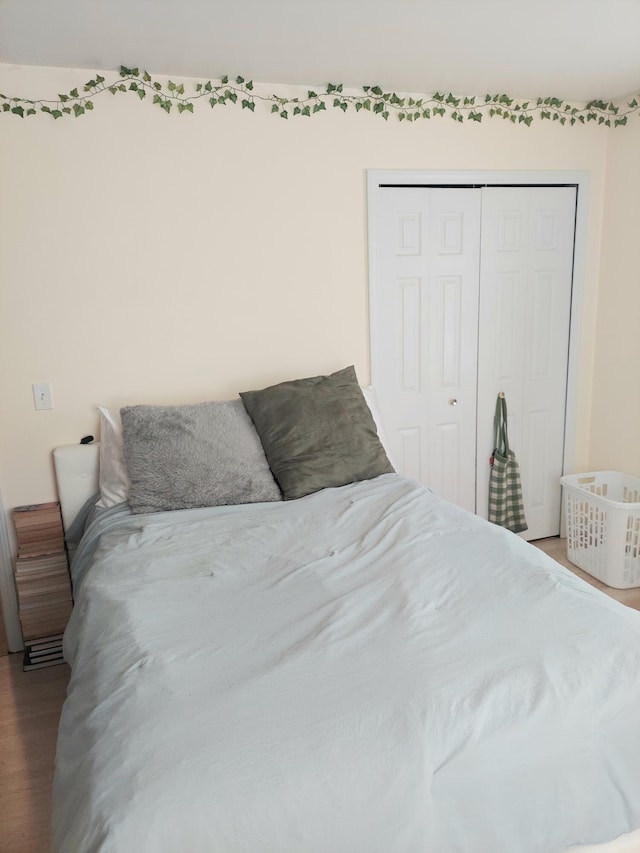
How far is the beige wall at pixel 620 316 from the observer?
3.33 m

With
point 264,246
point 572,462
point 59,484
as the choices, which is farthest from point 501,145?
point 59,484

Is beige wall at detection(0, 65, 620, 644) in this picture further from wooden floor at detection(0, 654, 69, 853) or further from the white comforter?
the white comforter

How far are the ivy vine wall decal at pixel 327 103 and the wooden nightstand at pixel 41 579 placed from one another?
1623mm

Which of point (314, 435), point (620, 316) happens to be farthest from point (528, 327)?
point (314, 435)

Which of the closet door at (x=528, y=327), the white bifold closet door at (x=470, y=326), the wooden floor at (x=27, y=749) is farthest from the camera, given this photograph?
the closet door at (x=528, y=327)

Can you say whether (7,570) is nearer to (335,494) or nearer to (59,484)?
(59,484)

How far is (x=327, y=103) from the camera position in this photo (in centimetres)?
294

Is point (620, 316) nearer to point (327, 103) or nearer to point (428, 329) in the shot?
point (428, 329)

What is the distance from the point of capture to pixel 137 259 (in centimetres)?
279

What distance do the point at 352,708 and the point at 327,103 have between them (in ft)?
8.54

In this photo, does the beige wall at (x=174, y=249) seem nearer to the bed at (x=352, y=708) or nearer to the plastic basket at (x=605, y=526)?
the bed at (x=352, y=708)

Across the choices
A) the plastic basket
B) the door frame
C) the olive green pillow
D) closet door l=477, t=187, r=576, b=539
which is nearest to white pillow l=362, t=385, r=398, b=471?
the door frame

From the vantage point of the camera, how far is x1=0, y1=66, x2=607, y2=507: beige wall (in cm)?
263

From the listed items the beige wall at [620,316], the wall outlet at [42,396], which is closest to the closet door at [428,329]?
the beige wall at [620,316]
